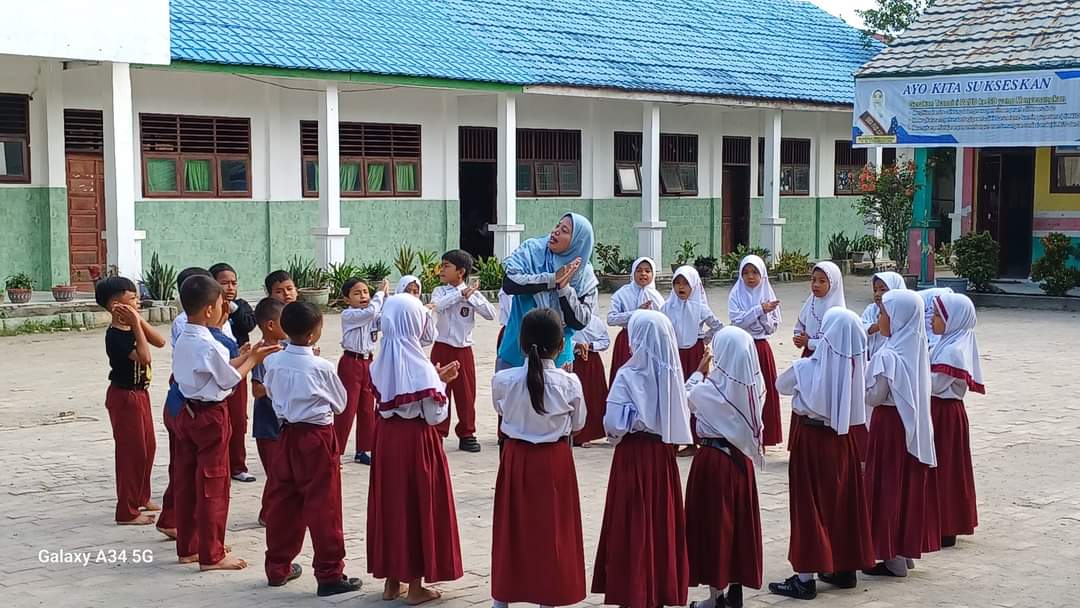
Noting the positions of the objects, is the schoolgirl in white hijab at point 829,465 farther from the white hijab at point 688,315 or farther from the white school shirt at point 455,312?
the white school shirt at point 455,312

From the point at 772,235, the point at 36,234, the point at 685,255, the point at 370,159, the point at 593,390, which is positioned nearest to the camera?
the point at 593,390

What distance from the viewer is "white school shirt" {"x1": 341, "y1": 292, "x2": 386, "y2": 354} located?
8.07 m

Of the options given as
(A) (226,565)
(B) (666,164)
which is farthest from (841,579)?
(B) (666,164)

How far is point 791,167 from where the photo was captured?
1017 inches

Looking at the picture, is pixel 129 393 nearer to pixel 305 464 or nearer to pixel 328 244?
pixel 305 464

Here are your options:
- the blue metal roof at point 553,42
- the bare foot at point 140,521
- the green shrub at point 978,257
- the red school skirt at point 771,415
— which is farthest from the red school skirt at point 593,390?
the green shrub at point 978,257

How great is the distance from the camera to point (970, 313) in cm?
664

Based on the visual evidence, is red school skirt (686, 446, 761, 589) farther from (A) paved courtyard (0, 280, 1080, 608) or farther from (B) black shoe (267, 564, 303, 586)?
(B) black shoe (267, 564, 303, 586)

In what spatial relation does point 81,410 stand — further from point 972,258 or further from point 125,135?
point 972,258

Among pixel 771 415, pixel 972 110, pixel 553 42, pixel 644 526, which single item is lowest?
pixel 771 415

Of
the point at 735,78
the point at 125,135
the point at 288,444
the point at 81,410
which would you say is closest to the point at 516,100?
the point at 735,78

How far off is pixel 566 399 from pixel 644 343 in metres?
0.40

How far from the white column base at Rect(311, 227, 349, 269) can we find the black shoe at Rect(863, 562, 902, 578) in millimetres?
12385

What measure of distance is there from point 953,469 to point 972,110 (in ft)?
43.3
